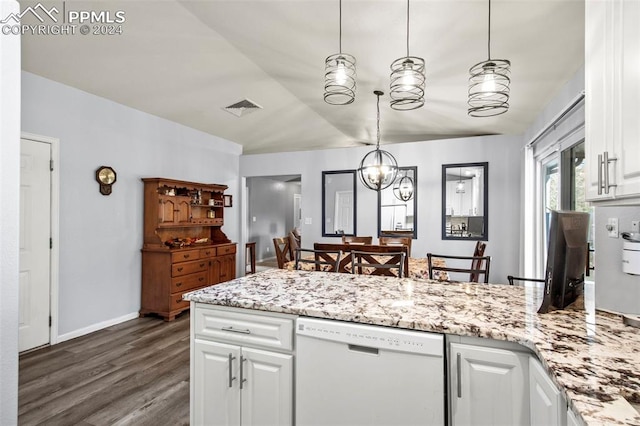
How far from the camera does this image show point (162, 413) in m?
2.12

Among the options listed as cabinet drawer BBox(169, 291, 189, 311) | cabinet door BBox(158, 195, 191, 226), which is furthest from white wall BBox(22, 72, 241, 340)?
cabinet drawer BBox(169, 291, 189, 311)

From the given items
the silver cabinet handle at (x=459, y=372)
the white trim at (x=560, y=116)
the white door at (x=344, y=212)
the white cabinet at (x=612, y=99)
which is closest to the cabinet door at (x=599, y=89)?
the white cabinet at (x=612, y=99)

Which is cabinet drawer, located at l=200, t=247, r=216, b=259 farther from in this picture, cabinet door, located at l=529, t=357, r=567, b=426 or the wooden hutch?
cabinet door, located at l=529, t=357, r=567, b=426

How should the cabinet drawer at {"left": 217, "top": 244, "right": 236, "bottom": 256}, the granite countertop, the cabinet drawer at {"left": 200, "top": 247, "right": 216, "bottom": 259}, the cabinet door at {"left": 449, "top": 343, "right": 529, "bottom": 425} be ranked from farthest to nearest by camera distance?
the cabinet drawer at {"left": 217, "top": 244, "right": 236, "bottom": 256} → the cabinet drawer at {"left": 200, "top": 247, "right": 216, "bottom": 259} → the cabinet door at {"left": 449, "top": 343, "right": 529, "bottom": 425} → the granite countertop

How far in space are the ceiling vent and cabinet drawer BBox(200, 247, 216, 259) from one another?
2.00m

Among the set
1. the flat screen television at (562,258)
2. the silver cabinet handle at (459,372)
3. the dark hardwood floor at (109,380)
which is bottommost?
the dark hardwood floor at (109,380)

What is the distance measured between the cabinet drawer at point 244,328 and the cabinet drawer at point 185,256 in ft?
8.53

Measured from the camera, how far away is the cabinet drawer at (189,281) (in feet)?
13.1

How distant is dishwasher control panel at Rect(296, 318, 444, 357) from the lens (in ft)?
4.09

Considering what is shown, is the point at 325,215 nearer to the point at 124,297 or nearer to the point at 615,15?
the point at 124,297

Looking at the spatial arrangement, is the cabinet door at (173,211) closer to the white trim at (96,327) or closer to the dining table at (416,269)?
the white trim at (96,327)

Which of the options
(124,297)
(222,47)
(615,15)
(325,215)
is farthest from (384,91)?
(124,297)

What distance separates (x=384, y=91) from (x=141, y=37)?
2.56 metres

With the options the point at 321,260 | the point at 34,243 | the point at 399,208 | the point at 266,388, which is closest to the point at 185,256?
the point at 34,243
